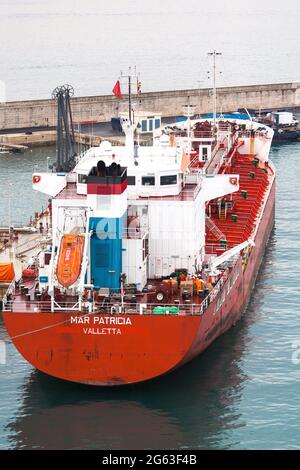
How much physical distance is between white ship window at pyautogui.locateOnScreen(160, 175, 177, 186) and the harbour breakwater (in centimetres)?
5151

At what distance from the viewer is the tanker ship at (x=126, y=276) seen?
37.5 metres

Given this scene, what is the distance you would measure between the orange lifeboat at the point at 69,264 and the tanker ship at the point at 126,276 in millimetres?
34

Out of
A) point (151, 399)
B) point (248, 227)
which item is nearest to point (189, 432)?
point (151, 399)

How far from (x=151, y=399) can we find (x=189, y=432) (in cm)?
266

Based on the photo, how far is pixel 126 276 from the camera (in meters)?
40.9

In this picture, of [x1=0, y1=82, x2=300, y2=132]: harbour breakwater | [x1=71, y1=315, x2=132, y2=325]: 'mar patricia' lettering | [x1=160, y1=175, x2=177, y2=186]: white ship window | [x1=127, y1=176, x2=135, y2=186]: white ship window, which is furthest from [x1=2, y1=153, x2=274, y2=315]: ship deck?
[x1=0, y1=82, x2=300, y2=132]: harbour breakwater

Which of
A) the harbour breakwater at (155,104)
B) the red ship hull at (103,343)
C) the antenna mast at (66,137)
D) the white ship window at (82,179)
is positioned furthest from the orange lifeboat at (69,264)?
the harbour breakwater at (155,104)

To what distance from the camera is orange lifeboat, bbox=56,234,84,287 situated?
3859 cm

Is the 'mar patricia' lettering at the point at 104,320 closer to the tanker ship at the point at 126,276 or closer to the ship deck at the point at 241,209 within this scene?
the tanker ship at the point at 126,276

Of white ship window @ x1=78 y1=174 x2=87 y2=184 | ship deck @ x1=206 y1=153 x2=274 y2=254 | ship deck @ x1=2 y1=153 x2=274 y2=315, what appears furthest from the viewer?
ship deck @ x1=206 y1=153 x2=274 y2=254

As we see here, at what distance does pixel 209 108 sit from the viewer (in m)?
108

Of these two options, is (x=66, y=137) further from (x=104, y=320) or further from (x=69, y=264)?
(x=104, y=320)

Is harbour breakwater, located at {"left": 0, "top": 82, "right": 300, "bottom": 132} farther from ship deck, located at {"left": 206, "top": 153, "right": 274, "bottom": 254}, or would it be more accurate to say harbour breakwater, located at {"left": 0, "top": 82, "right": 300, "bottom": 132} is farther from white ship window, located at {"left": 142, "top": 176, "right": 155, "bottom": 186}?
white ship window, located at {"left": 142, "top": 176, "right": 155, "bottom": 186}
